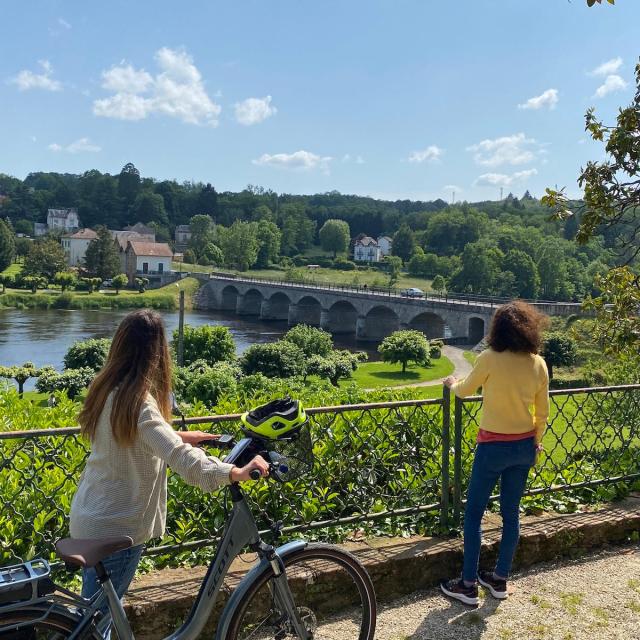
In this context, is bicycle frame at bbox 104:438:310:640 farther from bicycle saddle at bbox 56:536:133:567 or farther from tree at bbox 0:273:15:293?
tree at bbox 0:273:15:293

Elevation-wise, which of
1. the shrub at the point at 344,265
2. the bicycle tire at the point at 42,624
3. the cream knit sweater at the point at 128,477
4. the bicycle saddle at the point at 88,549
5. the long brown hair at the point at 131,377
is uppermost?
the long brown hair at the point at 131,377

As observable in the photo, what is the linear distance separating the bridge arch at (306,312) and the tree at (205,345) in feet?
137

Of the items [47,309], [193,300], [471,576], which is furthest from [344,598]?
[193,300]

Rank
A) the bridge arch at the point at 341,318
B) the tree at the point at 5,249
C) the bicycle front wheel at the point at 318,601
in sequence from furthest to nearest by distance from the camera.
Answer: the tree at the point at 5,249 → the bridge arch at the point at 341,318 → the bicycle front wheel at the point at 318,601

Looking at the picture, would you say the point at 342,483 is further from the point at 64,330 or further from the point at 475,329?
the point at 64,330

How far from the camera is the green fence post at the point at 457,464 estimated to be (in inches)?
181

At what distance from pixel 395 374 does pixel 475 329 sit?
20.8 meters

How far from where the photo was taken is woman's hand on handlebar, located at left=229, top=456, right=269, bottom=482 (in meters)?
2.59

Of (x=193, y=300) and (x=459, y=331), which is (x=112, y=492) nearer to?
(x=459, y=331)

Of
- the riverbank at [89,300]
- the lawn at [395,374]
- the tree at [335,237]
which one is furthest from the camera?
the tree at [335,237]

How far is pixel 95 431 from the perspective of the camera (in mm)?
2695

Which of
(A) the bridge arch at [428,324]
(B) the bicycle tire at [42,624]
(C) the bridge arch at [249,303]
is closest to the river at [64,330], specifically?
(C) the bridge arch at [249,303]

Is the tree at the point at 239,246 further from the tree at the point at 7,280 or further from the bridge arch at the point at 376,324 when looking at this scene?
the bridge arch at the point at 376,324

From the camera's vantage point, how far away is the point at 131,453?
105 inches
